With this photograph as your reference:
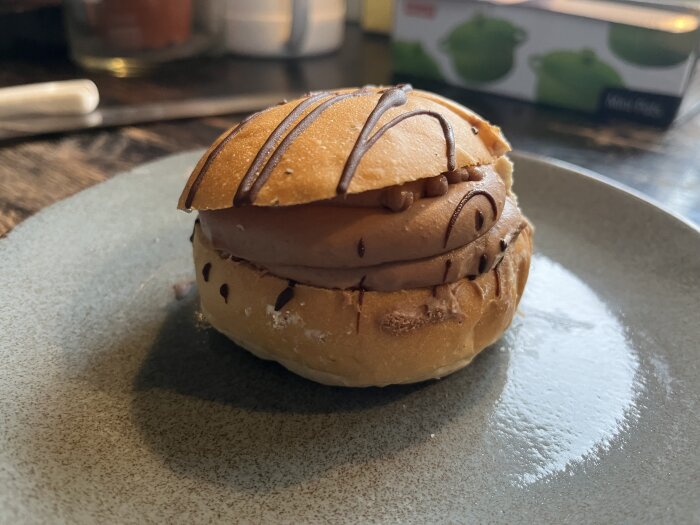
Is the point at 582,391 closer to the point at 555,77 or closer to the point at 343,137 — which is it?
the point at 343,137

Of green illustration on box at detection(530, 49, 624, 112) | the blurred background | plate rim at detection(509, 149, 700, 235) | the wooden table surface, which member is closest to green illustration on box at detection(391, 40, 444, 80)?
the blurred background

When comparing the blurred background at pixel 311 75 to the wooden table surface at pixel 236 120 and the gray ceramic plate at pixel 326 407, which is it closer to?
the wooden table surface at pixel 236 120

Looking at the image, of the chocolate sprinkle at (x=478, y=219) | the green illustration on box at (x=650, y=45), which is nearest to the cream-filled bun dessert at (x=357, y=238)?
the chocolate sprinkle at (x=478, y=219)

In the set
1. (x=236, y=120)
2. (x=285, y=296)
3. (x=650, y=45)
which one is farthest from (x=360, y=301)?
(x=650, y=45)

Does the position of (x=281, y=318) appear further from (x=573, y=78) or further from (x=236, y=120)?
(x=573, y=78)

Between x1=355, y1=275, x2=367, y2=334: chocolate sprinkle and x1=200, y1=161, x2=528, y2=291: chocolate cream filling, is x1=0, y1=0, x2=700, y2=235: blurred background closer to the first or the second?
x1=200, y1=161, x2=528, y2=291: chocolate cream filling

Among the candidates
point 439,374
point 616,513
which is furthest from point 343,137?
point 616,513
